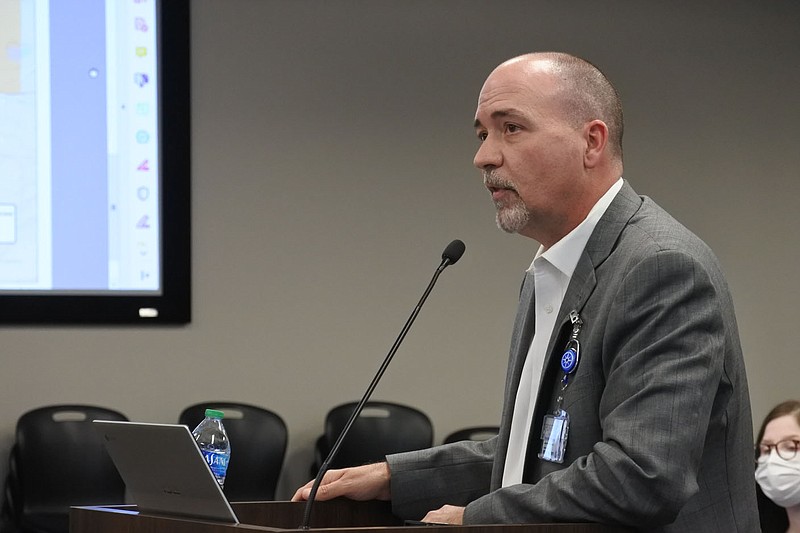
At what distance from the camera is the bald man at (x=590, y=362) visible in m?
1.79

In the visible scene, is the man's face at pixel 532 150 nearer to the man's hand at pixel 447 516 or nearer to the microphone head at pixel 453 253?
the microphone head at pixel 453 253

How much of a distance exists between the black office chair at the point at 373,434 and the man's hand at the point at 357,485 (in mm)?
3131

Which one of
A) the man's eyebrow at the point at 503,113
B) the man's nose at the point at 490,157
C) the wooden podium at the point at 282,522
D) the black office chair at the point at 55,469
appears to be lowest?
the black office chair at the point at 55,469

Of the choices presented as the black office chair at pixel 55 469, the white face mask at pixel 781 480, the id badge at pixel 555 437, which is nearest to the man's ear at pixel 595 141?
the id badge at pixel 555 437

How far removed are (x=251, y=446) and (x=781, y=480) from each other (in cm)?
237

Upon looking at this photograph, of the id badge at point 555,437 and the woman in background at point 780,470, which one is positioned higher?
the id badge at point 555,437

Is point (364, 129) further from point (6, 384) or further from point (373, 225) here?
point (6, 384)

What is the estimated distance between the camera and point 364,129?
230 inches

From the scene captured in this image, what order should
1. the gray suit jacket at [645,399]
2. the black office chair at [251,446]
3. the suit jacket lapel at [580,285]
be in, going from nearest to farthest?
the gray suit jacket at [645,399], the suit jacket lapel at [580,285], the black office chair at [251,446]

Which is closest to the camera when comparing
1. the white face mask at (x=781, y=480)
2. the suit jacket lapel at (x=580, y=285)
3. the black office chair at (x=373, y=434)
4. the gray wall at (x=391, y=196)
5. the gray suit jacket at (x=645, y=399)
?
the gray suit jacket at (x=645, y=399)

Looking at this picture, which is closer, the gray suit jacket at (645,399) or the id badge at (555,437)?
the gray suit jacket at (645,399)

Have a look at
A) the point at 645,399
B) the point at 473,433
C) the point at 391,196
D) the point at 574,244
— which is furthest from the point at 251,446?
the point at 645,399

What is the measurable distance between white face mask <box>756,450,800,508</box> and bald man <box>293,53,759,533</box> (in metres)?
2.28

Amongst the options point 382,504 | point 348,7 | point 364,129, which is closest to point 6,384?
point 364,129
